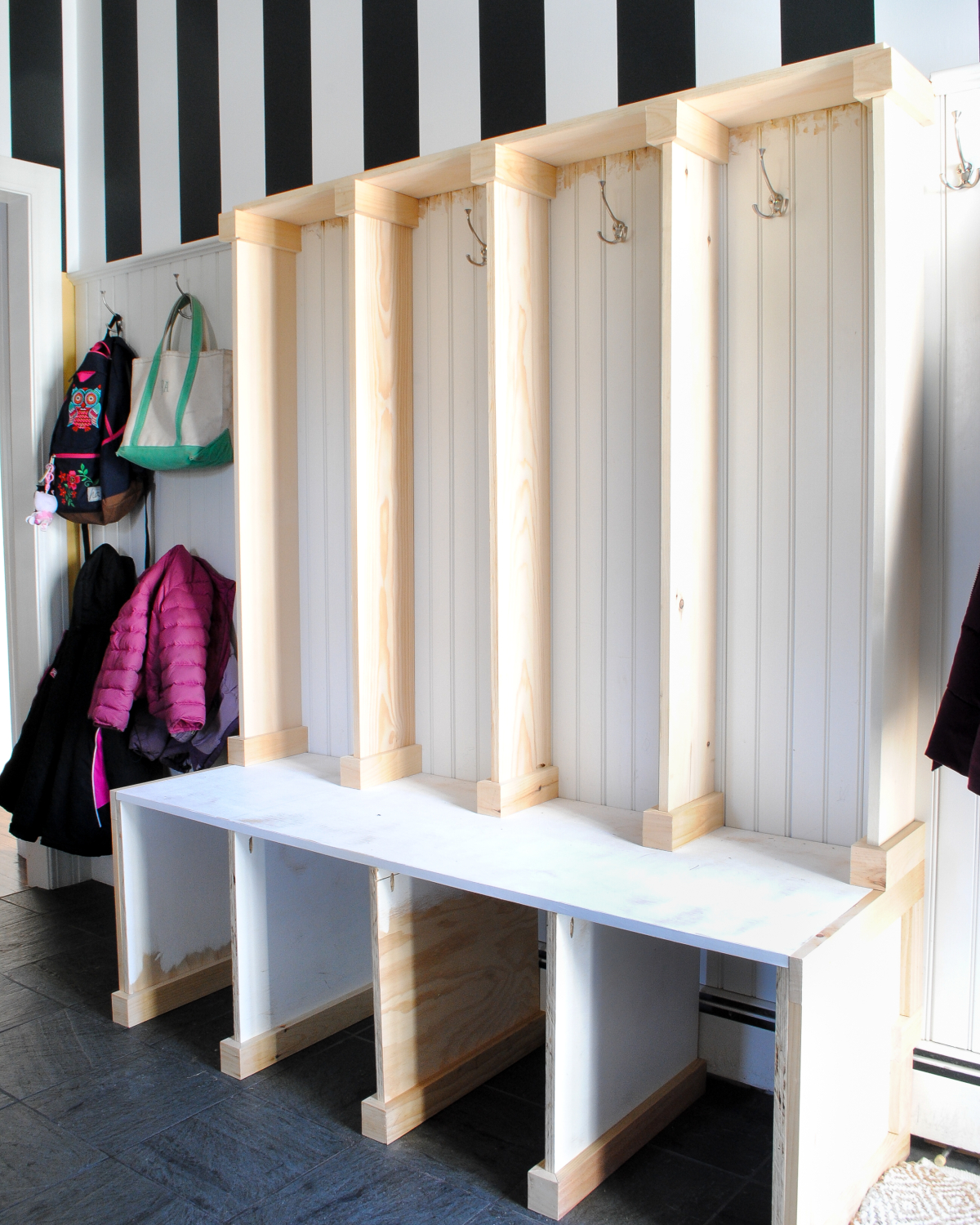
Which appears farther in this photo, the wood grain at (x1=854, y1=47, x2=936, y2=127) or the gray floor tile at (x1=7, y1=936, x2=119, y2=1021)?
the gray floor tile at (x1=7, y1=936, x2=119, y2=1021)

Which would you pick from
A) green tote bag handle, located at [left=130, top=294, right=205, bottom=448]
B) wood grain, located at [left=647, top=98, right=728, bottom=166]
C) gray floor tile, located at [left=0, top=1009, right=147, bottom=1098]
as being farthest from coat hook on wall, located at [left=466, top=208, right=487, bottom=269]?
gray floor tile, located at [left=0, top=1009, right=147, bottom=1098]

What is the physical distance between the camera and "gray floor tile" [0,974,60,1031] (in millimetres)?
2691

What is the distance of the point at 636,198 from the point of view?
2328 millimetres

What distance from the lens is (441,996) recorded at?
2.32 metres

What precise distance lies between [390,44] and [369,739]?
6.13 feet

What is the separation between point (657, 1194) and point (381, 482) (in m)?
1.69

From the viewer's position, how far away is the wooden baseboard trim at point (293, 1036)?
8.03 feet

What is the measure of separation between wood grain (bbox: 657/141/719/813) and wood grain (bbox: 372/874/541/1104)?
1.84 feet

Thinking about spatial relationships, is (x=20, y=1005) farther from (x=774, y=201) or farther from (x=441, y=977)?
(x=774, y=201)

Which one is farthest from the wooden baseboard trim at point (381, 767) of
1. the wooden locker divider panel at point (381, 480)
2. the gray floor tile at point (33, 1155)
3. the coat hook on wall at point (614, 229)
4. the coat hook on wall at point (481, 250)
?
the coat hook on wall at point (614, 229)

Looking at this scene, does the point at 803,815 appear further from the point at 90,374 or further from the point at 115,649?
the point at 90,374

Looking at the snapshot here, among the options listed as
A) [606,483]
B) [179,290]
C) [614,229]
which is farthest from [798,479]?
[179,290]

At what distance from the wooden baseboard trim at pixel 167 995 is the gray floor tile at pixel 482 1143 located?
34.9 inches

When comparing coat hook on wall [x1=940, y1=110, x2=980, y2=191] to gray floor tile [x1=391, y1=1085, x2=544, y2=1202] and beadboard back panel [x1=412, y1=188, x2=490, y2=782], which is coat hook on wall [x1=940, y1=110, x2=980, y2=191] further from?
gray floor tile [x1=391, y1=1085, x2=544, y2=1202]
